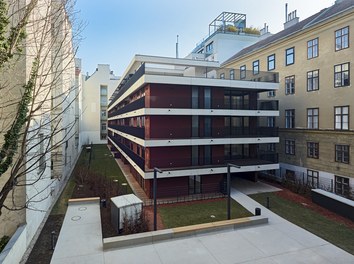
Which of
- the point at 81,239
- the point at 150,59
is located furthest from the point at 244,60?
the point at 81,239

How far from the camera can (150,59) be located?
20719mm

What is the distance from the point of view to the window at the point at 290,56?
23.4m

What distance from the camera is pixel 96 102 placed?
2098 inches

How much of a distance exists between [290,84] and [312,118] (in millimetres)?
4283

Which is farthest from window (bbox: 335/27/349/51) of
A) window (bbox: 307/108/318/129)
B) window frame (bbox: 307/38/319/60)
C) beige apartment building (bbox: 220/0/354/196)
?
window (bbox: 307/108/318/129)

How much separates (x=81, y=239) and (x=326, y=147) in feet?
64.4

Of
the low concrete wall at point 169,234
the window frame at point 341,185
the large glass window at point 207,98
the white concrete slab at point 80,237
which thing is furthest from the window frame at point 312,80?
the white concrete slab at point 80,237

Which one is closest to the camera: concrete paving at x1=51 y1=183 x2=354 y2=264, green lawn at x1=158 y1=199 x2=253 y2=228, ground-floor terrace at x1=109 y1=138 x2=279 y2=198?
concrete paving at x1=51 y1=183 x2=354 y2=264

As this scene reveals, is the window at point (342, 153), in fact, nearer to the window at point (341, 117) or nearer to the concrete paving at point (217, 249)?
the window at point (341, 117)

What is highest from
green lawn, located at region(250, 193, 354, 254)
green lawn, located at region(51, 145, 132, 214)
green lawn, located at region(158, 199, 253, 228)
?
green lawn, located at region(51, 145, 132, 214)

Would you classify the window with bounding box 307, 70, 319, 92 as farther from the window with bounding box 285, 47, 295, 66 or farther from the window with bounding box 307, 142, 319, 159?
the window with bounding box 307, 142, 319, 159

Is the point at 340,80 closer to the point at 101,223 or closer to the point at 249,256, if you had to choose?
the point at 249,256

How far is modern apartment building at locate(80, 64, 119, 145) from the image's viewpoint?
173 ft

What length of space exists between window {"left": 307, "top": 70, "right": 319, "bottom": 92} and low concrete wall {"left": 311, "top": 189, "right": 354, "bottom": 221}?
967cm
